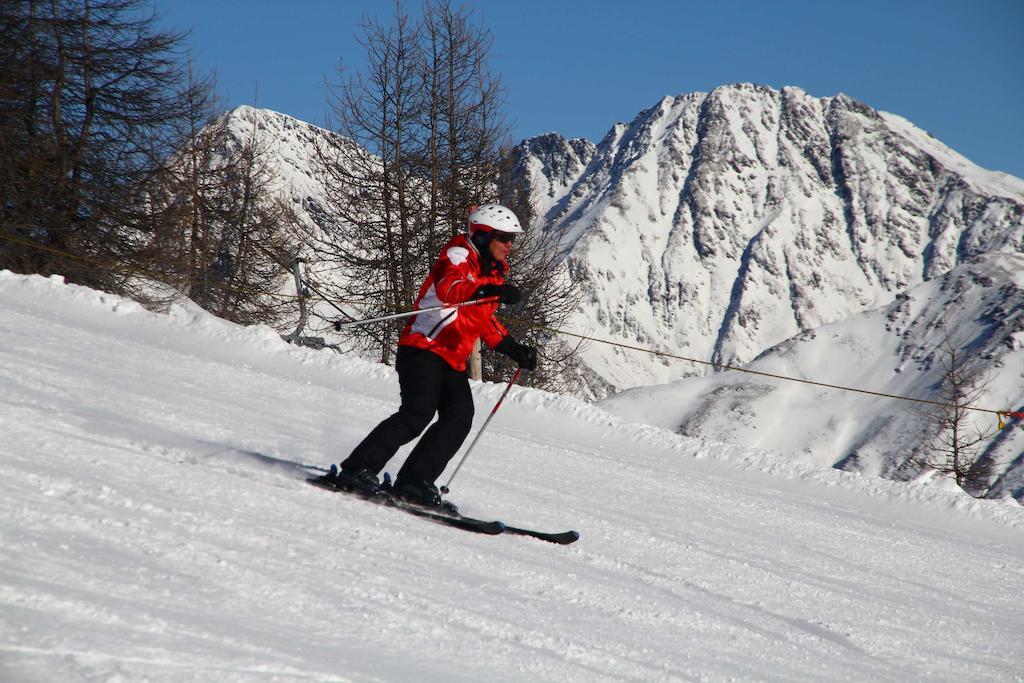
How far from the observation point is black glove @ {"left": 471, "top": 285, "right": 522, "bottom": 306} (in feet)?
18.1

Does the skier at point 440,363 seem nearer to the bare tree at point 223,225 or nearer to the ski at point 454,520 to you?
the ski at point 454,520

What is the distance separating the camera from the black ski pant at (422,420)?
557 cm

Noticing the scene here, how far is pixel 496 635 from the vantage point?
3607mm

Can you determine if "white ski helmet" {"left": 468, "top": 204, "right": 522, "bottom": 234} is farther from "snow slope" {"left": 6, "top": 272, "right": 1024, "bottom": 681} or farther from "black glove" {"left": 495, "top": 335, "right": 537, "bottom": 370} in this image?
"snow slope" {"left": 6, "top": 272, "right": 1024, "bottom": 681}

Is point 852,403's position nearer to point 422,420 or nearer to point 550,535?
point 550,535

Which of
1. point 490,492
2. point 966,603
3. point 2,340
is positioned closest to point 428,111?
point 2,340

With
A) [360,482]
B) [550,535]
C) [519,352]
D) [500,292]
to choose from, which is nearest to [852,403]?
[519,352]

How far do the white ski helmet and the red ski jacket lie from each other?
0.13 m

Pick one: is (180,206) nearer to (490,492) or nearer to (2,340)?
(2,340)

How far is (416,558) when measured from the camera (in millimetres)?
4492

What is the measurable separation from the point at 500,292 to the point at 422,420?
2.94ft

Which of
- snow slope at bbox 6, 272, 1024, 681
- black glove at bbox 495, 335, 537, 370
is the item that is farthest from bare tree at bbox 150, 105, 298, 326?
black glove at bbox 495, 335, 537, 370

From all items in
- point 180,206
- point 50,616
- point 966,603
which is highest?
point 180,206

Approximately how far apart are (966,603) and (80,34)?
21.1m
